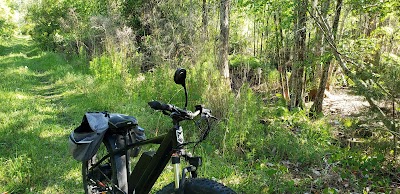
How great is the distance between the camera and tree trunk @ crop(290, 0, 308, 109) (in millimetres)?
7112

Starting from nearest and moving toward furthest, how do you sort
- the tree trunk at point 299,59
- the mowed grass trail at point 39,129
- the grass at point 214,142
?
the mowed grass trail at point 39,129 < the grass at point 214,142 < the tree trunk at point 299,59

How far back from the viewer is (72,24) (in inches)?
520

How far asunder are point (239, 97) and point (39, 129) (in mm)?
3272

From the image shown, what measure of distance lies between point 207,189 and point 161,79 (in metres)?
4.89

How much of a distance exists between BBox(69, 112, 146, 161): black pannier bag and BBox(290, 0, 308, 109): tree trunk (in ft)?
15.6

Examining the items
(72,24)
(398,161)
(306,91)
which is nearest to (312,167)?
(398,161)

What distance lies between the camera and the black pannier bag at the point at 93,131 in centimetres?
300

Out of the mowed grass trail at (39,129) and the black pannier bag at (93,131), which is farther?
the mowed grass trail at (39,129)

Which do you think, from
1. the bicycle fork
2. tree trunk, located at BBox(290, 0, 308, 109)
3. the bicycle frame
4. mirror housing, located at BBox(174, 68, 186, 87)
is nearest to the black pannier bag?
the bicycle frame

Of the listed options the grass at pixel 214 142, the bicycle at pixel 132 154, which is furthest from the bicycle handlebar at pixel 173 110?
the grass at pixel 214 142

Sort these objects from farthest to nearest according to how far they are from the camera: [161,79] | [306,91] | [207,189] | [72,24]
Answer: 1. [72,24]
2. [306,91]
3. [161,79]
4. [207,189]

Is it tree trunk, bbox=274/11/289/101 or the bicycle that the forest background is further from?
the bicycle

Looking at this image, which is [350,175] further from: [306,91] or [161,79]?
[306,91]

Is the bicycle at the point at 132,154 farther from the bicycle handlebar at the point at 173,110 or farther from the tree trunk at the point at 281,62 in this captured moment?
the tree trunk at the point at 281,62
